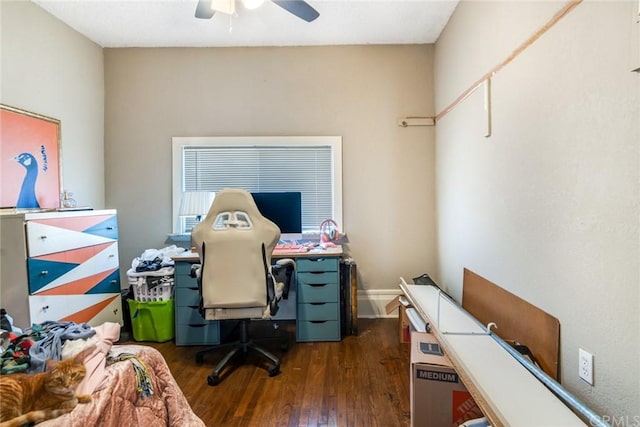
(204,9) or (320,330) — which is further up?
(204,9)

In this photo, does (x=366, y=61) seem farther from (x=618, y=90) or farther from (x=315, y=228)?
(x=618, y=90)

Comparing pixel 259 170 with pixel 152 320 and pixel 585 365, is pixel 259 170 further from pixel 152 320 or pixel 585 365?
pixel 585 365

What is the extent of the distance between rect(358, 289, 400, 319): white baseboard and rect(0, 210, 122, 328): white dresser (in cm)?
227

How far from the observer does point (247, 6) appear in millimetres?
1947

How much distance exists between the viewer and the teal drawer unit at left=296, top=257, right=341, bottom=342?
8.26 feet

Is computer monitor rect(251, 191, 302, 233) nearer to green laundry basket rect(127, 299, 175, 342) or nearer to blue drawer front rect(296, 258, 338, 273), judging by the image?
blue drawer front rect(296, 258, 338, 273)

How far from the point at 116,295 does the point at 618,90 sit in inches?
133

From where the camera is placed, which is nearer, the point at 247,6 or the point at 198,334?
the point at 247,6

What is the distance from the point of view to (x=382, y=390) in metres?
1.87

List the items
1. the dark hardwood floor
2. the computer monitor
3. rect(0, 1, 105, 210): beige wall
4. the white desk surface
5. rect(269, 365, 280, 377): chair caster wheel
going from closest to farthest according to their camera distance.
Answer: the white desk surface < the dark hardwood floor < rect(269, 365, 280, 377): chair caster wheel < rect(0, 1, 105, 210): beige wall < the computer monitor

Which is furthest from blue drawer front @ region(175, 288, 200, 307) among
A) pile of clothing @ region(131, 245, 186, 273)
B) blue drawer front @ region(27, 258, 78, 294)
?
blue drawer front @ region(27, 258, 78, 294)

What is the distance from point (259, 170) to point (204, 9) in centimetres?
144

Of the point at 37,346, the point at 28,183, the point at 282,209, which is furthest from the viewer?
the point at 282,209

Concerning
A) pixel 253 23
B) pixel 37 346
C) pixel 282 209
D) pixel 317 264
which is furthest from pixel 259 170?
pixel 37 346
